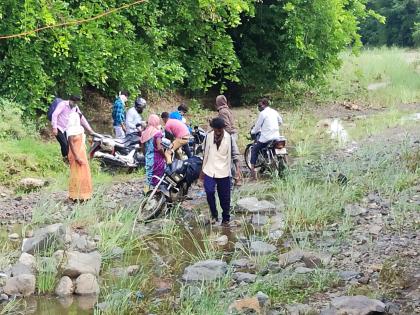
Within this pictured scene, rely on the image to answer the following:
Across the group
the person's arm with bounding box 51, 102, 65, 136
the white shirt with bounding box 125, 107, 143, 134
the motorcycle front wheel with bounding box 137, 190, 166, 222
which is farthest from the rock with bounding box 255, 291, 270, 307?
the white shirt with bounding box 125, 107, 143, 134

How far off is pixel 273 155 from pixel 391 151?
267 cm

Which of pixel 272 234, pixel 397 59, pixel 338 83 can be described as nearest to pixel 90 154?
pixel 272 234

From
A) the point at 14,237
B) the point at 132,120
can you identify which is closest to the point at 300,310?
the point at 14,237

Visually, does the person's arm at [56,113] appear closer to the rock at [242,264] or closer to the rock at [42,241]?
the rock at [42,241]

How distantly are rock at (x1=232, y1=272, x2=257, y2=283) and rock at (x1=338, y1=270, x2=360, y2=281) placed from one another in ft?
2.75

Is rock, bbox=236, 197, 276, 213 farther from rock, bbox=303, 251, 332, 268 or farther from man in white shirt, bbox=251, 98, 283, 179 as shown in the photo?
rock, bbox=303, 251, 332, 268

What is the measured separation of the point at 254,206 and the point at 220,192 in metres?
0.90

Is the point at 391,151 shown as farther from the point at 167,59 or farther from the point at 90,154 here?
the point at 167,59

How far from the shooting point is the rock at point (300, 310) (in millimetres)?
5273

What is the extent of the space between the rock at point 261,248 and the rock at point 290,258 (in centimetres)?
32

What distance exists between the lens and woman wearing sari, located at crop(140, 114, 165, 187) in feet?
29.7

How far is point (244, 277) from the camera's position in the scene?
624cm

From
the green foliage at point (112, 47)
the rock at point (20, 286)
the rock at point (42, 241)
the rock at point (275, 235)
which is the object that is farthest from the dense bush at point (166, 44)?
the rock at point (20, 286)

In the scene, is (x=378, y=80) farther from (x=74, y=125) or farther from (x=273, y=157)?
(x=74, y=125)
